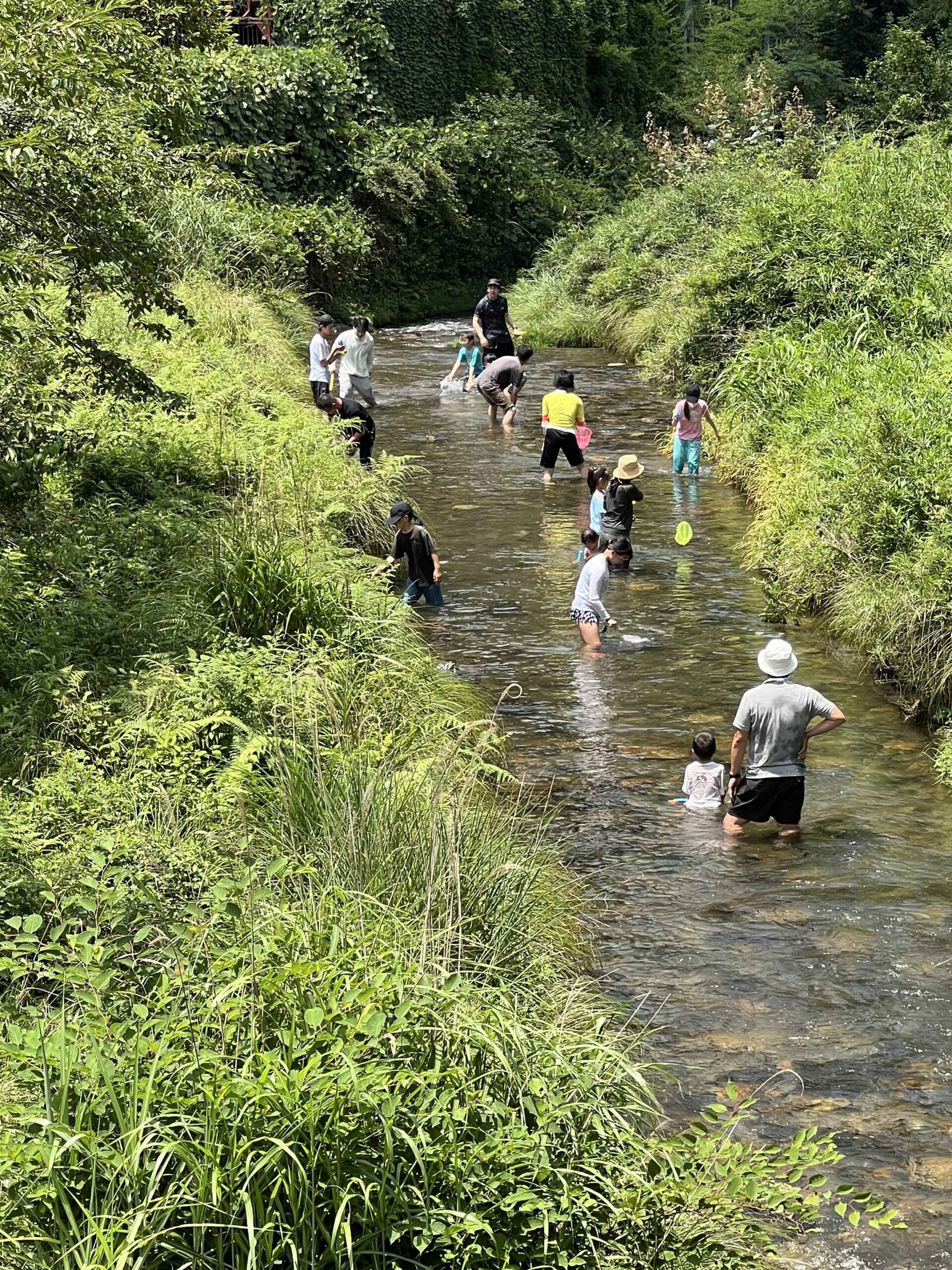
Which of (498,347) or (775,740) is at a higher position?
(498,347)

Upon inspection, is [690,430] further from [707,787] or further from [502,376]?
[707,787]

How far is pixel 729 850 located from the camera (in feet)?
28.8

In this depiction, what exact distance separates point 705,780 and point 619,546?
5.37 m

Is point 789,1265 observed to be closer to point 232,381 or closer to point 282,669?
point 282,669

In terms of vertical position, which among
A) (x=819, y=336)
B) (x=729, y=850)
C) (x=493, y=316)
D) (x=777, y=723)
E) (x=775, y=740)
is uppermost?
(x=493, y=316)

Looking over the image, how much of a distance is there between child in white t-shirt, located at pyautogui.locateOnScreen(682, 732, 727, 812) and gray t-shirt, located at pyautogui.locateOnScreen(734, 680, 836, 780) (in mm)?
347

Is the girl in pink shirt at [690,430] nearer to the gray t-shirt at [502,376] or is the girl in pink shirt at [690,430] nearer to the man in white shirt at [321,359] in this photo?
the gray t-shirt at [502,376]

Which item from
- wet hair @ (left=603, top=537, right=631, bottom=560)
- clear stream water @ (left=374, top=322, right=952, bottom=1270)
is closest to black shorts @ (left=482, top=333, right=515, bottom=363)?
clear stream water @ (left=374, top=322, right=952, bottom=1270)

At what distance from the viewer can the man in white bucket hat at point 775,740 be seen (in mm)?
8820

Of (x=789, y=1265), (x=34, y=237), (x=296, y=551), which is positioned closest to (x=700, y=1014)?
(x=789, y=1265)

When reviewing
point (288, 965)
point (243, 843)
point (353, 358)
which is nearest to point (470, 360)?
point (353, 358)

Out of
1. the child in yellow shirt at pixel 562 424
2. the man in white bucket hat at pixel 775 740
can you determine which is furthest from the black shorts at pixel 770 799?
the child in yellow shirt at pixel 562 424

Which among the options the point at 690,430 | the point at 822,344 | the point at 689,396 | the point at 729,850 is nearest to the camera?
the point at 729,850

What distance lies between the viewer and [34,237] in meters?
8.52
